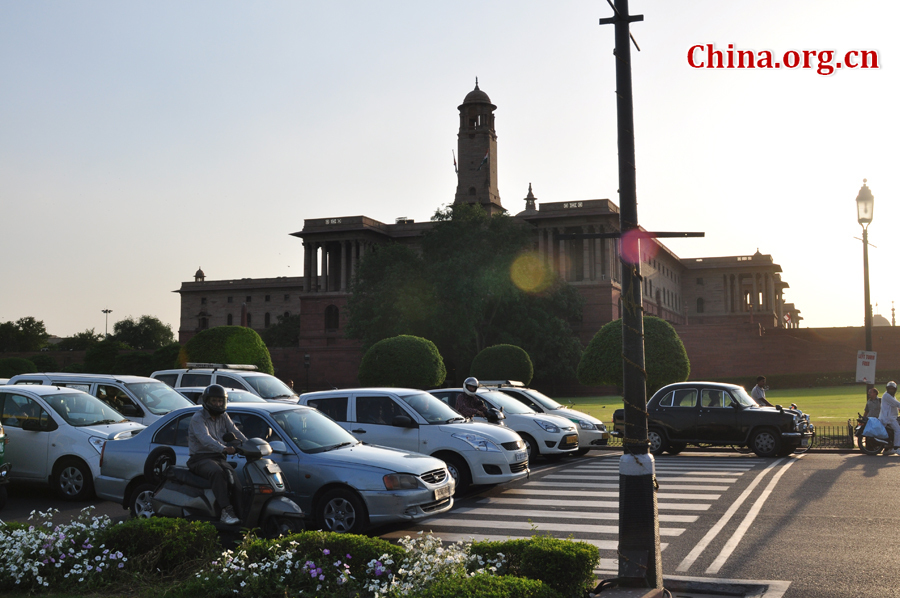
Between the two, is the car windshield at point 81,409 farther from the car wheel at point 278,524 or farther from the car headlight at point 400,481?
the car headlight at point 400,481

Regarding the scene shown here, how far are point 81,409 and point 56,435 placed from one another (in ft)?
2.39

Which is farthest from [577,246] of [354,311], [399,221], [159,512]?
[159,512]

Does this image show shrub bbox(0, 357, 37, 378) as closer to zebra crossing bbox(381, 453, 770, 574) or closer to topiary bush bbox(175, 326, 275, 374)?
topiary bush bbox(175, 326, 275, 374)

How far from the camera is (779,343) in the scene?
2564 inches

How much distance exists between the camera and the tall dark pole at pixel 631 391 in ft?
21.3

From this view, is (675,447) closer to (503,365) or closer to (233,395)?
(233,395)

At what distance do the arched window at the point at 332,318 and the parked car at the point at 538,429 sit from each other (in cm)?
6942

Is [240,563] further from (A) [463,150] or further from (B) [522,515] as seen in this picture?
(A) [463,150]

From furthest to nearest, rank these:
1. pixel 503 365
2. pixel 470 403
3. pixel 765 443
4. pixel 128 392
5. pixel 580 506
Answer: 1. pixel 503 365
2. pixel 765 443
3. pixel 470 403
4. pixel 128 392
5. pixel 580 506

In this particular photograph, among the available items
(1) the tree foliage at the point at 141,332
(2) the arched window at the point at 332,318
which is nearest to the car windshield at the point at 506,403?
(2) the arched window at the point at 332,318

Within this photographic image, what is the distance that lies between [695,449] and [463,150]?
63.6 m

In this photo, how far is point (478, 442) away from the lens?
13.0 metres

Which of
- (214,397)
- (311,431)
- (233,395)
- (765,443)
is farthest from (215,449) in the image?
(765,443)

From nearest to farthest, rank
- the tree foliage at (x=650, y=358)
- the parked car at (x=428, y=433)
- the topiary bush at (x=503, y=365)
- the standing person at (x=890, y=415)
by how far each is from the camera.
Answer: the parked car at (x=428, y=433), the standing person at (x=890, y=415), the tree foliage at (x=650, y=358), the topiary bush at (x=503, y=365)
